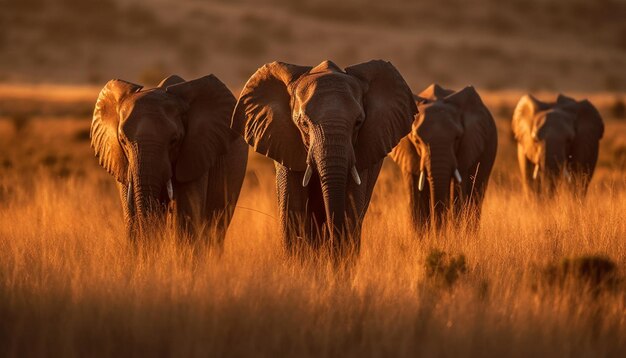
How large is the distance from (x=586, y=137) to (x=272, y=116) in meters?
8.97

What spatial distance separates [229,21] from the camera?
8544cm

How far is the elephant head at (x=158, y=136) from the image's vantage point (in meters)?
9.54

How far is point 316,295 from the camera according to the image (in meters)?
7.95

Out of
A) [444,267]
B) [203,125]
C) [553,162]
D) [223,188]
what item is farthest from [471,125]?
[444,267]

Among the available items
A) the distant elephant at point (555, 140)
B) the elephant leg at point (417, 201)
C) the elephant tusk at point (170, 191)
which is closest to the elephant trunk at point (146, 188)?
the elephant tusk at point (170, 191)

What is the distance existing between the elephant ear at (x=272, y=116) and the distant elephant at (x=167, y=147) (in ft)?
1.26

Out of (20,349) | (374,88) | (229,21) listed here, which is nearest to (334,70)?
(374,88)

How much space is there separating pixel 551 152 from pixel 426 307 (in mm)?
9300

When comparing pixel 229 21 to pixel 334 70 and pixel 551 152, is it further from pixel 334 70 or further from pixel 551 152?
pixel 334 70

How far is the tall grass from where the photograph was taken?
284 inches

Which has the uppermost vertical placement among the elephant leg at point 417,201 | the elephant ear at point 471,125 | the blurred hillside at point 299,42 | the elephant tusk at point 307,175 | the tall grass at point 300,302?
the blurred hillside at point 299,42

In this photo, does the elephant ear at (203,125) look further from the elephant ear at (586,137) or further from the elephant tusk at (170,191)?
the elephant ear at (586,137)

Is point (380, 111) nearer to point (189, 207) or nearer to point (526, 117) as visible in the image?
point (189, 207)

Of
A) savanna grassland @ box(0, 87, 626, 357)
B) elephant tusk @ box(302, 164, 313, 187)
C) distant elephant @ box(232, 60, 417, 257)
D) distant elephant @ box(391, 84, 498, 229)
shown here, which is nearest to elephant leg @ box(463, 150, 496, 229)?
distant elephant @ box(391, 84, 498, 229)
